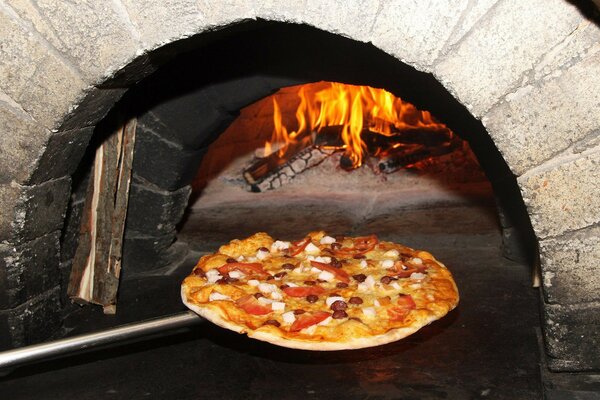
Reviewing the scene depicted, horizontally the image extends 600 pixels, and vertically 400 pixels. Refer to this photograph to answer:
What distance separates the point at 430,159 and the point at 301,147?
3.98ft

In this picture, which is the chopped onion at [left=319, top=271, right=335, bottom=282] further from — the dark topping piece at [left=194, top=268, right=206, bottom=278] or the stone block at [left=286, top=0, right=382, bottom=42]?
the stone block at [left=286, top=0, right=382, bottom=42]

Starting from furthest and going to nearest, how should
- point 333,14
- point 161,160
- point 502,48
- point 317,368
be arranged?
point 161,160, point 317,368, point 333,14, point 502,48

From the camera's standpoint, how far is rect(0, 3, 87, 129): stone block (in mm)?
3092

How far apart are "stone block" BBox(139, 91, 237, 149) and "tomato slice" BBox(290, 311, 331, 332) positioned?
6.27 feet

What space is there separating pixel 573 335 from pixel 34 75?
2.66m

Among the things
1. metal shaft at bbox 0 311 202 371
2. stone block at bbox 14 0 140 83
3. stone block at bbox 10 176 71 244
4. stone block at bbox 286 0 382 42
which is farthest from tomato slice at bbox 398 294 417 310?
stone block at bbox 10 176 71 244

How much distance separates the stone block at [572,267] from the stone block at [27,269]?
2.44 meters

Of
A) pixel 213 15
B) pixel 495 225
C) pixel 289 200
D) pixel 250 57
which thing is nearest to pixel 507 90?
pixel 213 15

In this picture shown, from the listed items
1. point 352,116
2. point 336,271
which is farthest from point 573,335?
point 352,116

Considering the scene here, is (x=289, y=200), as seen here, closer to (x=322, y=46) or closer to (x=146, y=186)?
(x=146, y=186)

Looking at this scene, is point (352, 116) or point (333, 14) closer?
point (333, 14)

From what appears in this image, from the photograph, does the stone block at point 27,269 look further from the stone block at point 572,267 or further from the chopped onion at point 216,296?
the stone block at point 572,267

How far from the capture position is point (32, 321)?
3.57 meters

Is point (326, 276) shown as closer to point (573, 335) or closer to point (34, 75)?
point (573, 335)
